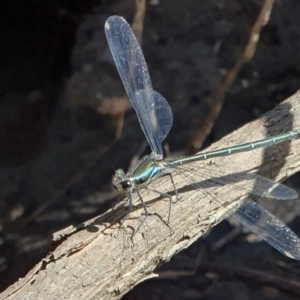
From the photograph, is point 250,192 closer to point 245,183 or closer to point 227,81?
point 245,183

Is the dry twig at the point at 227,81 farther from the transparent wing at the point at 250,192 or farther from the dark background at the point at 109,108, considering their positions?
the transparent wing at the point at 250,192

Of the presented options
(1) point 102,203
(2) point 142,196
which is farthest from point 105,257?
(1) point 102,203

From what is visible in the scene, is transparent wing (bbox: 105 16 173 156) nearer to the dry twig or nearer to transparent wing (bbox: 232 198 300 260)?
transparent wing (bbox: 232 198 300 260)

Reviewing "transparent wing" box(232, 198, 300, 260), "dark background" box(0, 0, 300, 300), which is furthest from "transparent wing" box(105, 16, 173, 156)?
"dark background" box(0, 0, 300, 300)

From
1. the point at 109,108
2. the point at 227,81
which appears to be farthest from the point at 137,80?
the point at 227,81

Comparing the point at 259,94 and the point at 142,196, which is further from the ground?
the point at 259,94

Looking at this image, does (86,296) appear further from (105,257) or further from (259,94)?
(259,94)
